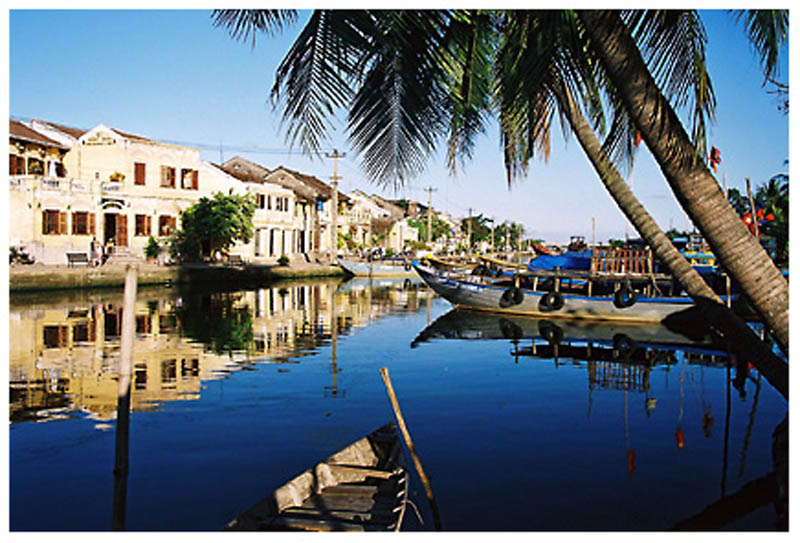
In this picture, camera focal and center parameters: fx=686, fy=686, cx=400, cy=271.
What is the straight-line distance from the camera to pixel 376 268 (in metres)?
56.2

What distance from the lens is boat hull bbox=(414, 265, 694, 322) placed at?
2567 centimetres

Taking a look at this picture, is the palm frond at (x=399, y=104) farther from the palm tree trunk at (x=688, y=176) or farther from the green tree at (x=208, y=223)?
the green tree at (x=208, y=223)

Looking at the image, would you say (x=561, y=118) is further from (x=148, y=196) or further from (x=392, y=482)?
(x=148, y=196)

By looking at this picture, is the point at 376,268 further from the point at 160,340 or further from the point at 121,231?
the point at 160,340

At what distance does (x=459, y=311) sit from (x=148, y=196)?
23898mm

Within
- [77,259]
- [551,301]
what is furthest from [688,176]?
[77,259]

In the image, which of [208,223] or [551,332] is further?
[208,223]

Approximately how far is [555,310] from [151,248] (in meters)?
28.0

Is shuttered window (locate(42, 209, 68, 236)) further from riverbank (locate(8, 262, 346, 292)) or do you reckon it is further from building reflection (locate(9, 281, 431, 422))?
building reflection (locate(9, 281, 431, 422))

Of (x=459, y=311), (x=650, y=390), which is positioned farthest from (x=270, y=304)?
(x=650, y=390)

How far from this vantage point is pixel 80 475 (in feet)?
29.4

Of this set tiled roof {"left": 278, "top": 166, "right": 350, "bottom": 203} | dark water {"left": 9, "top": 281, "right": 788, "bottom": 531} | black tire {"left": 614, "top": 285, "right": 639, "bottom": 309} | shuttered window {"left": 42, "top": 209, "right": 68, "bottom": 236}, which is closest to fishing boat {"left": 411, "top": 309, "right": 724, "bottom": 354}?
dark water {"left": 9, "top": 281, "right": 788, "bottom": 531}

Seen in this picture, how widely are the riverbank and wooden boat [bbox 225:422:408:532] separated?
22.8m

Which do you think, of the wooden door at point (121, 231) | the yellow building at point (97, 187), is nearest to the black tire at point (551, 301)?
the yellow building at point (97, 187)
